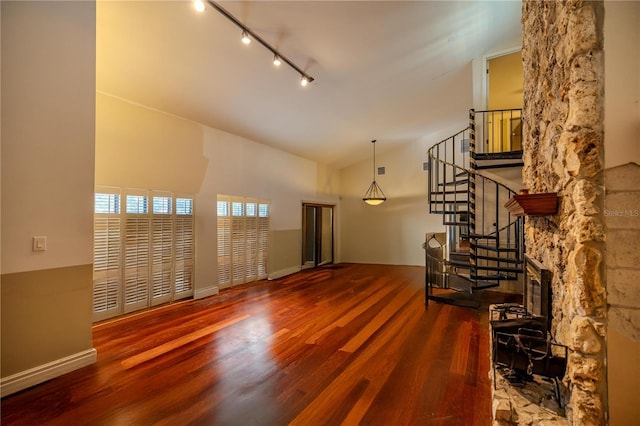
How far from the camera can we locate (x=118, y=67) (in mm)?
3188

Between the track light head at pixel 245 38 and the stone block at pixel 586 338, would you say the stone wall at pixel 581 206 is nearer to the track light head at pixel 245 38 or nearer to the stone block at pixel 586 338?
the stone block at pixel 586 338

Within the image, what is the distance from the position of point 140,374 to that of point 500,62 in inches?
272

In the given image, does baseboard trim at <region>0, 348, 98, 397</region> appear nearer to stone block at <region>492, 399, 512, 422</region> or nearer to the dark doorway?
stone block at <region>492, 399, 512, 422</region>

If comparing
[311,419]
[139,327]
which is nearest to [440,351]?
[311,419]

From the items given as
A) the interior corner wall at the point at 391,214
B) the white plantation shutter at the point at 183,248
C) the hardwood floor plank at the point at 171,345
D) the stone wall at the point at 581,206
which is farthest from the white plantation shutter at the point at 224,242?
the stone wall at the point at 581,206

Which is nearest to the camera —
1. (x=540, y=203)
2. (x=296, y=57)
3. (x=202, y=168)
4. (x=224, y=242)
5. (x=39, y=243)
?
(x=540, y=203)

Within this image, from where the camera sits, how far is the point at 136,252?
154 inches

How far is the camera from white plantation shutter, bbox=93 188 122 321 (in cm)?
354

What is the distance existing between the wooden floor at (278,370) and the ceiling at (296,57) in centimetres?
304

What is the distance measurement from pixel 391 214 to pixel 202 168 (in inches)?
214

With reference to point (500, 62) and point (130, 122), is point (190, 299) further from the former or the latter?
point (500, 62)

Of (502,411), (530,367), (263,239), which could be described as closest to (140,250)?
(263,239)

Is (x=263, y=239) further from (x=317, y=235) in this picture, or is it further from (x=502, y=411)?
(x=502, y=411)

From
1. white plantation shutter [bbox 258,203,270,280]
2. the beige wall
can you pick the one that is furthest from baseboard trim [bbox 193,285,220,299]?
the beige wall
